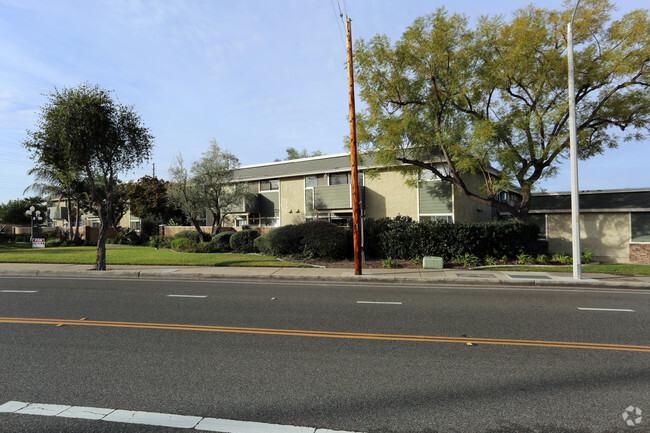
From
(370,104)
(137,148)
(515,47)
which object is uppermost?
(515,47)

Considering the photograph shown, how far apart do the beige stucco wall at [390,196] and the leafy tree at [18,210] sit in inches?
2100

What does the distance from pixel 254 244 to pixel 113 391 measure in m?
17.3

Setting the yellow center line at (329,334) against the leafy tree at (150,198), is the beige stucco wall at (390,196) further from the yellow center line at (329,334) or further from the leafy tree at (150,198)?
the leafy tree at (150,198)

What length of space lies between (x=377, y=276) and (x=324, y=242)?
17.3 feet

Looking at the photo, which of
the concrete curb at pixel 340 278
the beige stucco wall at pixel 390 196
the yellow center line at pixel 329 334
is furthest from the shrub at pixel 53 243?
the yellow center line at pixel 329 334

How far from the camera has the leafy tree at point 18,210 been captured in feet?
184

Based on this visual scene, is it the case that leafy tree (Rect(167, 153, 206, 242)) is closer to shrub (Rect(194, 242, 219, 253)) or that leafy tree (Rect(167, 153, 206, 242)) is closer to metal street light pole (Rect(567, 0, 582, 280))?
shrub (Rect(194, 242, 219, 253))

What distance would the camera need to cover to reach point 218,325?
6727mm

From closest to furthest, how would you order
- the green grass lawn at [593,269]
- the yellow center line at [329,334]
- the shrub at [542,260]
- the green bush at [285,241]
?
1. the yellow center line at [329,334]
2. the green grass lawn at [593,269]
3. the shrub at [542,260]
4. the green bush at [285,241]

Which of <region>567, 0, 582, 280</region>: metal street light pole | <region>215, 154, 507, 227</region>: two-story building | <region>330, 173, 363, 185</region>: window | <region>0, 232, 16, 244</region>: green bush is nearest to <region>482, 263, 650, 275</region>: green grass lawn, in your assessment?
<region>567, 0, 582, 280</region>: metal street light pole

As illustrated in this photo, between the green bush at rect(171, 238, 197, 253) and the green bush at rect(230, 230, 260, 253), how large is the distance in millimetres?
2892

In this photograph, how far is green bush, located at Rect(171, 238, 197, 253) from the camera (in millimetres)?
23513

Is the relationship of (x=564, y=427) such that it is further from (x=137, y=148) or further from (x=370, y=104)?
(x=137, y=148)

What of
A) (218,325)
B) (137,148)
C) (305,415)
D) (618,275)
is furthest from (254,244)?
(305,415)
